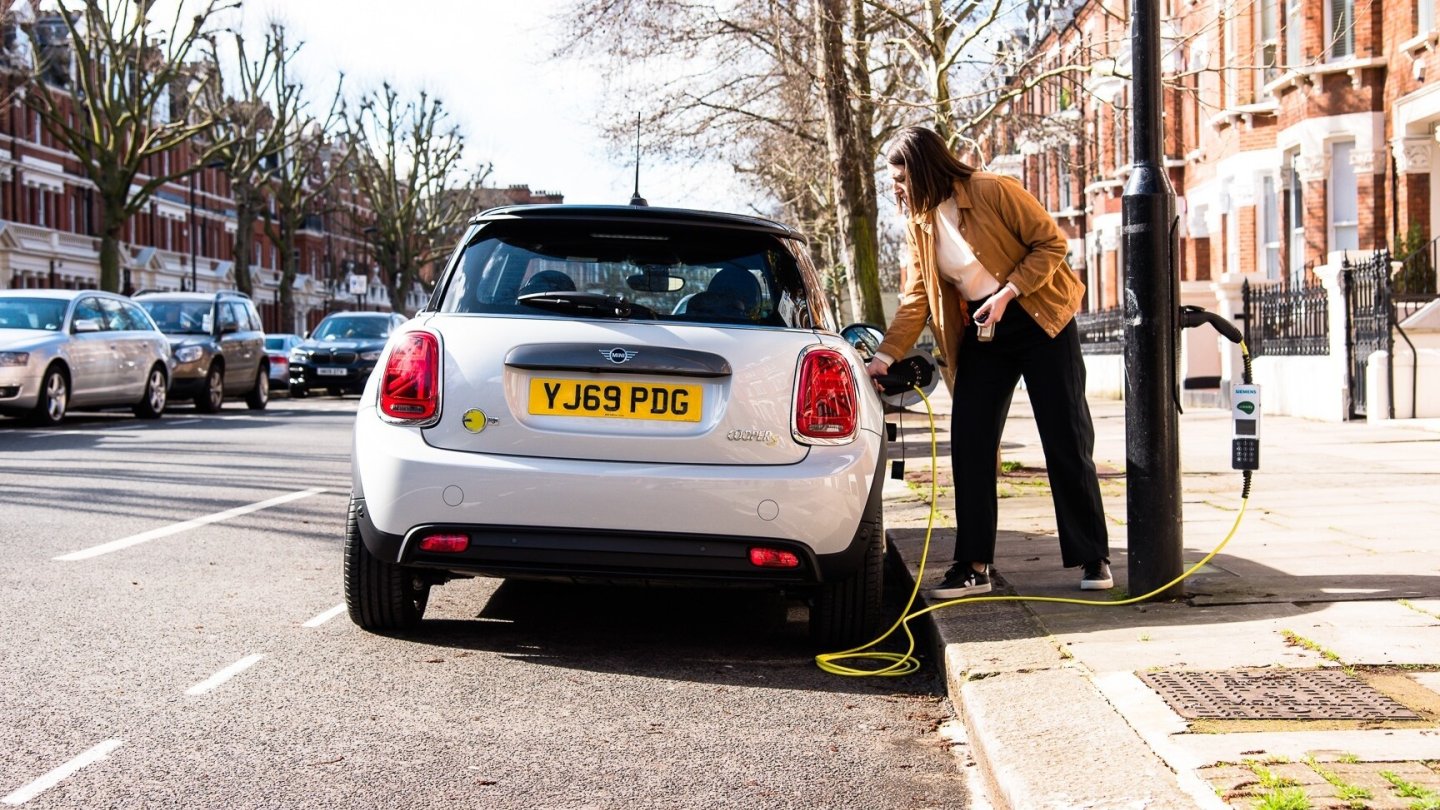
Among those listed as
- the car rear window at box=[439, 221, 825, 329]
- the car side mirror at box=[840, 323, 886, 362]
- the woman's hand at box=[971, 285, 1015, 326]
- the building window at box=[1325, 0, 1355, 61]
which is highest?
the building window at box=[1325, 0, 1355, 61]

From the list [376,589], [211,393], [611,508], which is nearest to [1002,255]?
[611,508]

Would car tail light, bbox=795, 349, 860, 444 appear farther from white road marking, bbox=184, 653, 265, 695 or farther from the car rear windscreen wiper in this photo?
white road marking, bbox=184, 653, 265, 695

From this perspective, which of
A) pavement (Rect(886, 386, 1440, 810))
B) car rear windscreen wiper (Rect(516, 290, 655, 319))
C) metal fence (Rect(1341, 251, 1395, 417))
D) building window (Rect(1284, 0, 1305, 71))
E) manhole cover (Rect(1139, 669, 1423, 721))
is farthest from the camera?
building window (Rect(1284, 0, 1305, 71))

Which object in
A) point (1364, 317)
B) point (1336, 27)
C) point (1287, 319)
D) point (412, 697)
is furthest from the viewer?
point (1336, 27)

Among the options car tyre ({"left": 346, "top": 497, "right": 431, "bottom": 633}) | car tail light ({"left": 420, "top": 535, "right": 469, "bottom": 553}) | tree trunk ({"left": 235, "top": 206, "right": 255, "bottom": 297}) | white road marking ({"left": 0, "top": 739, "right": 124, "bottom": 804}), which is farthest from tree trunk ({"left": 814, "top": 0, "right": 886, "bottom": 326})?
tree trunk ({"left": 235, "top": 206, "right": 255, "bottom": 297})

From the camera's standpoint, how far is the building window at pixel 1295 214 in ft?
89.5

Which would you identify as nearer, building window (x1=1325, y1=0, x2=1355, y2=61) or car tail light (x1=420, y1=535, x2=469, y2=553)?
car tail light (x1=420, y1=535, x2=469, y2=553)

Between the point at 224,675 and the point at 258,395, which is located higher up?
the point at 258,395

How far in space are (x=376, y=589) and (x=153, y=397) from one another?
1640 cm

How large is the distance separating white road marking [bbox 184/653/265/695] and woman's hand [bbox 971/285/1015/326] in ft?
9.43

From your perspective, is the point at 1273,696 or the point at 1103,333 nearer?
the point at 1273,696

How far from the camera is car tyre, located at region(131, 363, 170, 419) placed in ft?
69.0

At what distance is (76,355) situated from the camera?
19281 mm

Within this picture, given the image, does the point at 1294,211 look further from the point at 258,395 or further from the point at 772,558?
the point at 772,558
